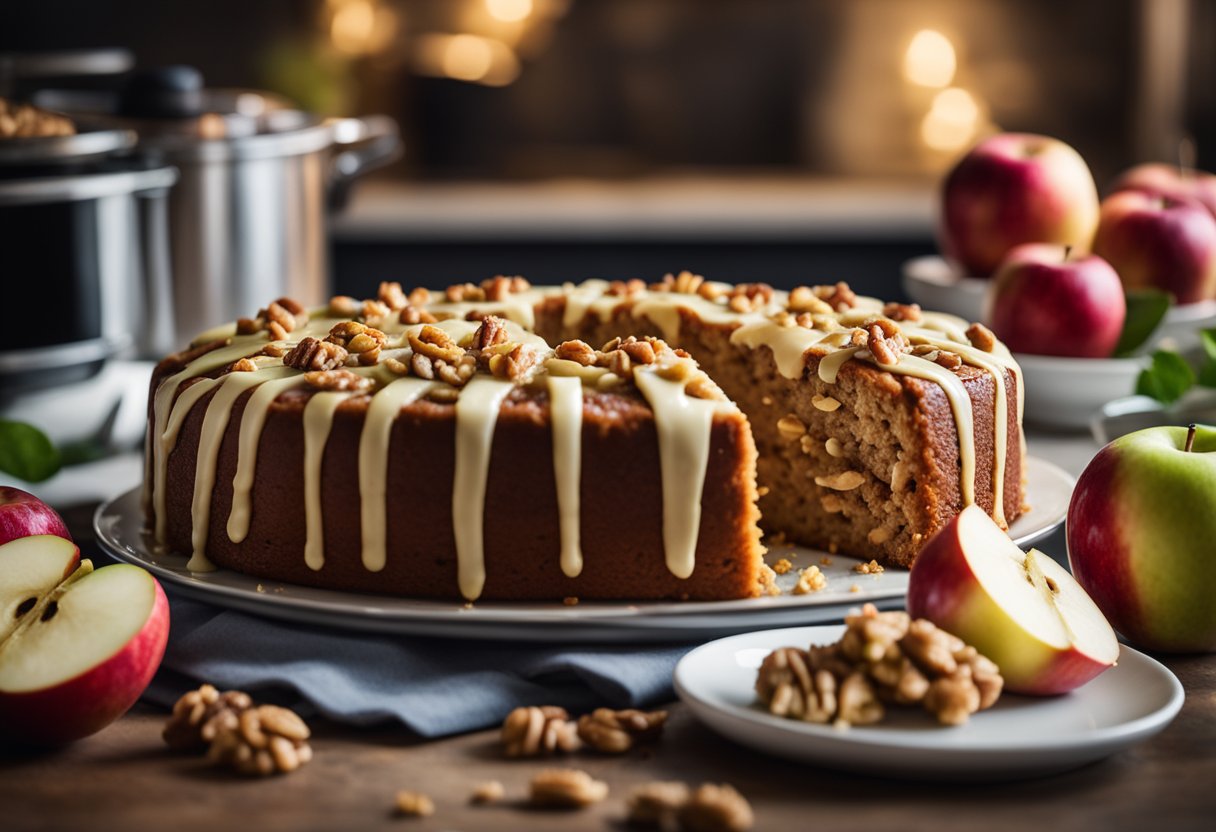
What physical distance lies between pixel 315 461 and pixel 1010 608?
2.60 feet

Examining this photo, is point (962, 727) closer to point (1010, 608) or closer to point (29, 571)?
point (1010, 608)

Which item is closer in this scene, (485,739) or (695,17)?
(485,739)

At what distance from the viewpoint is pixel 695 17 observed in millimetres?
5754

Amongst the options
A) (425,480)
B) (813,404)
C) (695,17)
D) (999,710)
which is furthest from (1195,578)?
(695,17)

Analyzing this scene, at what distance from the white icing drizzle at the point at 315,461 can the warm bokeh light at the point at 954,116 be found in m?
4.42

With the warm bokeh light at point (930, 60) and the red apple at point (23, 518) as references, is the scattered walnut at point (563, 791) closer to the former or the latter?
the red apple at point (23, 518)

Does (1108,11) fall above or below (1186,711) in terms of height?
above

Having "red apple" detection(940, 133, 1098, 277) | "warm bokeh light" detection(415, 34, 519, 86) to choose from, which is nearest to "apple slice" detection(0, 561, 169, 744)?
"red apple" detection(940, 133, 1098, 277)

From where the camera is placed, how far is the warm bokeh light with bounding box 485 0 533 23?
563 centimetres

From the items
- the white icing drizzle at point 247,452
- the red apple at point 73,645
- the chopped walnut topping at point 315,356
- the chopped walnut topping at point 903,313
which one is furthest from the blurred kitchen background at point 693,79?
the red apple at point 73,645

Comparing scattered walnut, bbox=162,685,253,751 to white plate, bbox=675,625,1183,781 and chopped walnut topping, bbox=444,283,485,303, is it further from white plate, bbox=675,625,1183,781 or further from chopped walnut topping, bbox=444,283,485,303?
chopped walnut topping, bbox=444,283,485,303

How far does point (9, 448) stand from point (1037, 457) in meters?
1.58

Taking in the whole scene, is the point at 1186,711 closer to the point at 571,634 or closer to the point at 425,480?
the point at 571,634

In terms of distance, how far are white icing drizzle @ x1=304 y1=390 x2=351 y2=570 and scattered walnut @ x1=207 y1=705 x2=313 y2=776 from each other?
36 centimetres
